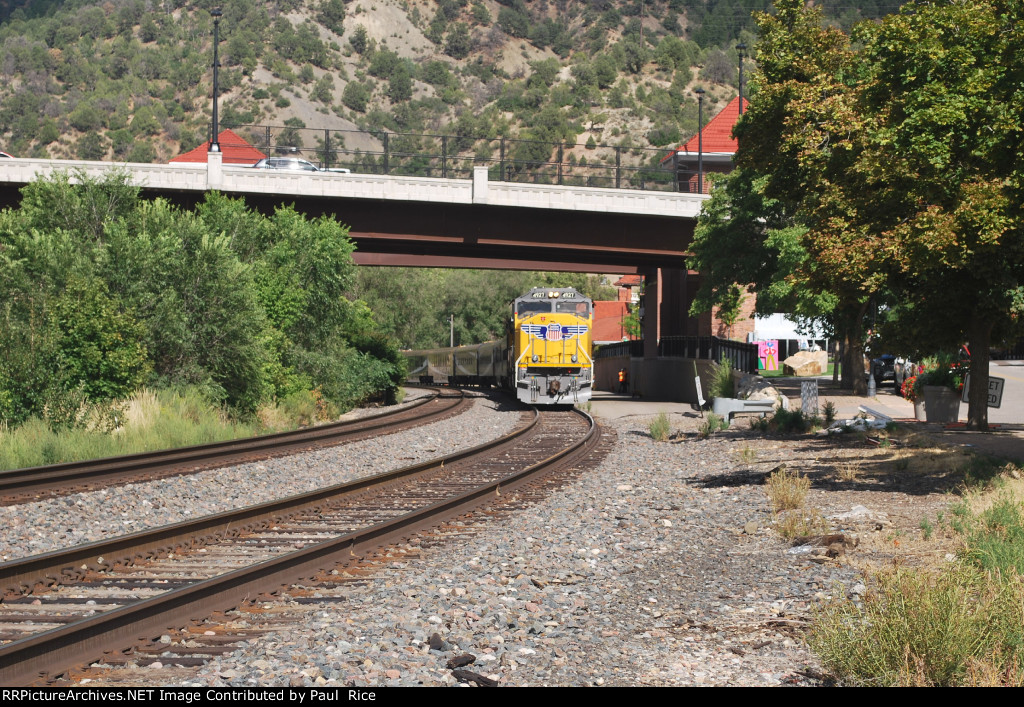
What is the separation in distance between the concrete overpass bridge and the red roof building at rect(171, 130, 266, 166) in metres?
16.7

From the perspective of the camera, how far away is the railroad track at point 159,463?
13.6 metres

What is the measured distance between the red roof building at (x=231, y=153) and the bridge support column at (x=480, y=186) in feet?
64.6

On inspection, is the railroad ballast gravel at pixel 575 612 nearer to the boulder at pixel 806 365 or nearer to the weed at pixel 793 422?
the weed at pixel 793 422

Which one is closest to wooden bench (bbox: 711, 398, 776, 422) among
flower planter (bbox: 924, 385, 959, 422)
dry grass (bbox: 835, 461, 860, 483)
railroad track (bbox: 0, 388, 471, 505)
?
flower planter (bbox: 924, 385, 959, 422)

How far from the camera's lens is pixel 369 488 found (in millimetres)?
14508

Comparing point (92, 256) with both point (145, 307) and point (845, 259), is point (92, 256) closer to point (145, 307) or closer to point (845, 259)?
point (145, 307)

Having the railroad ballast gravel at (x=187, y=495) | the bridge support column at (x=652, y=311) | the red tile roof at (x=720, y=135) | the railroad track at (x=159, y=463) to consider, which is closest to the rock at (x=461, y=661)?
the railroad ballast gravel at (x=187, y=495)

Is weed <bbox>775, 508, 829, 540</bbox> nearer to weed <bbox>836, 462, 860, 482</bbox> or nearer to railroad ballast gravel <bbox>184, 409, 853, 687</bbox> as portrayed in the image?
railroad ballast gravel <bbox>184, 409, 853, 687</bbox>

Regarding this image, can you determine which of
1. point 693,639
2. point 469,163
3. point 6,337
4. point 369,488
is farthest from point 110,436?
point 469,163

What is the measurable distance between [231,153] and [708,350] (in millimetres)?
55914

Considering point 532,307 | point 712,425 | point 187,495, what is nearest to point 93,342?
point 187,495

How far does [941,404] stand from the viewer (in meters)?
24.5

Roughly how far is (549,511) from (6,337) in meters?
12.6

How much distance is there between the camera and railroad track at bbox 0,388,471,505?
13.6 m
